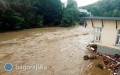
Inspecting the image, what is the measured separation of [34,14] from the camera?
3922cm

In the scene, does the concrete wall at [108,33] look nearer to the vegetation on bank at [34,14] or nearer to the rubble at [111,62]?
the rubble at [111,62]

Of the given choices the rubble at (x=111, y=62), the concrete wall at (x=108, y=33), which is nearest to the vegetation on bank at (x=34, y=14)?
the concrete wall at (x=108, y=33)

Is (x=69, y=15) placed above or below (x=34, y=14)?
below

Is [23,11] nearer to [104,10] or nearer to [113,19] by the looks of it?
[113,19]

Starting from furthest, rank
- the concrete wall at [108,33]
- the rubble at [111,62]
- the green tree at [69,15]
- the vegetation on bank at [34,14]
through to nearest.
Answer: the green tree at [69,15], the vegetation on bank at [34,14], the concrete wall at [108,33], the rubble at [111,62]

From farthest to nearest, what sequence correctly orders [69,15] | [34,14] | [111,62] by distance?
[69,15], [34,14], [111,62]

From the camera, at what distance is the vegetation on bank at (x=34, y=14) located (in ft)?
97.6

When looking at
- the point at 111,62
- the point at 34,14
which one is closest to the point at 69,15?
the point at 34,14

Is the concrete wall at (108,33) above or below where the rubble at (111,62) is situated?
above

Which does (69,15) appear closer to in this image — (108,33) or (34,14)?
(34,14)

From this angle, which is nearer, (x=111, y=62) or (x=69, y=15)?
(x=111, y=62)

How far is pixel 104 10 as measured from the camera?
6231cm

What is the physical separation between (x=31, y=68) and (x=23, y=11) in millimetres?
25075

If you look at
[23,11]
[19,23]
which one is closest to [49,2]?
[23,11]
